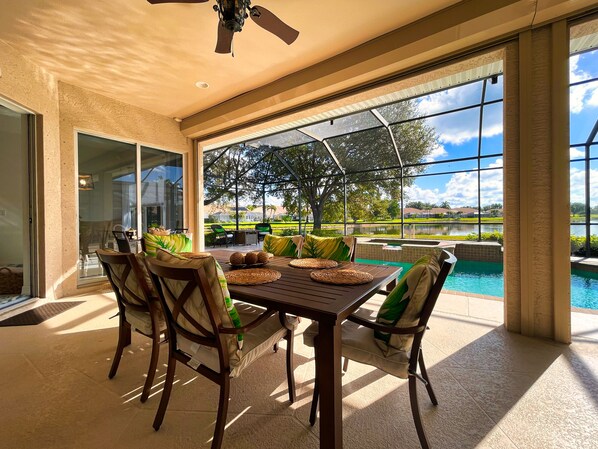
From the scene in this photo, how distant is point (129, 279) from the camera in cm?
176

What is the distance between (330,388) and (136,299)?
144 cm

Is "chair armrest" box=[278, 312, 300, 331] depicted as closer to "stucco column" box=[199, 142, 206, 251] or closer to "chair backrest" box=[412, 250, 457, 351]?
"chair backrest" box=[412, 250, 457, 351]

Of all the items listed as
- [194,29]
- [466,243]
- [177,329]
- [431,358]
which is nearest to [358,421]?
[431,358]

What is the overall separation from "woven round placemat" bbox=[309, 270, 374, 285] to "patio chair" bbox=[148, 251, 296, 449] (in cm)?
44

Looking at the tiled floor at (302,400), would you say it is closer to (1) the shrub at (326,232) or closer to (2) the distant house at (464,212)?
(2) the distant house at (464,212)

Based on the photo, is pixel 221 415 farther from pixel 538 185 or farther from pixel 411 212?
pixel 411 212

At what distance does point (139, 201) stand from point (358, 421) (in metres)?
4.85

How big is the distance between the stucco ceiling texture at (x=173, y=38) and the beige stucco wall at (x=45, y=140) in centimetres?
17

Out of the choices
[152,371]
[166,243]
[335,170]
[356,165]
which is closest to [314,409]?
[152,371]

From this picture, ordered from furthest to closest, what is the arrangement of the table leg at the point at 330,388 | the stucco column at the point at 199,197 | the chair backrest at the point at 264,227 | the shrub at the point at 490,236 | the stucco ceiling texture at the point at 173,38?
the chair backrest at the point at 264,227, the shrub at the point at 490,236, the stucco column at the point at 199,197, the stucco ceiling texture at the point at 173,38, the table leg at the point at 330,388

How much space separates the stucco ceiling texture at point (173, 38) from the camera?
7.70 ft

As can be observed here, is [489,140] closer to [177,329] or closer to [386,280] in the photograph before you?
[386,280]

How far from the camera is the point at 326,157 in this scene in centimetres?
867

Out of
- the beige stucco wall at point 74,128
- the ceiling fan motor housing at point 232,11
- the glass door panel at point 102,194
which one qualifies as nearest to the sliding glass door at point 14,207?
the beige stucco wall at point 74,128
